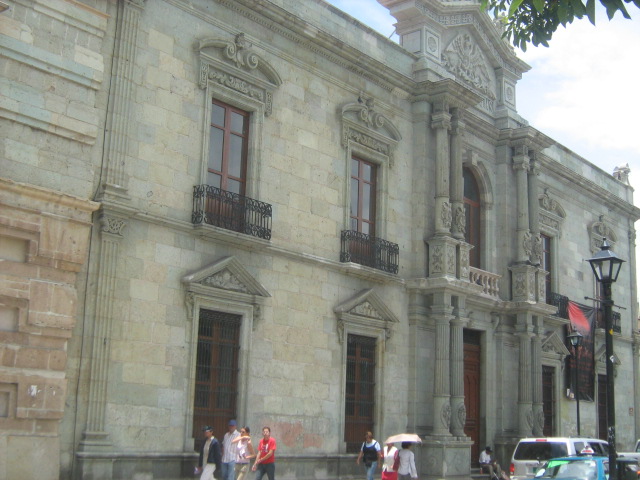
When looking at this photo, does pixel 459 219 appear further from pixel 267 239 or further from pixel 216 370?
pixel 216 370

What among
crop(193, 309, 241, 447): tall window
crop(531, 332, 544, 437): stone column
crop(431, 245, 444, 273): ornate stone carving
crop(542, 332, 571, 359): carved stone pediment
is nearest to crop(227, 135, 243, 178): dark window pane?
crop(193, 309, 241, 447): tall window

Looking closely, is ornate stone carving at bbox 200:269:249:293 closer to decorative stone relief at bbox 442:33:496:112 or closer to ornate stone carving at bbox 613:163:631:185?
decorative stone relief at bbox 442:33:496:112

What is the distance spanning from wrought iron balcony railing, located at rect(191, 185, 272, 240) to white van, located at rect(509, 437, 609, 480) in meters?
7.19

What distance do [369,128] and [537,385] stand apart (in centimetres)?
884

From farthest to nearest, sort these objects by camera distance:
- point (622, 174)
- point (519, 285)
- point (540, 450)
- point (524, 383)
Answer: point (622, 174), point (519, 285), point (524, 383), point (540, 450)

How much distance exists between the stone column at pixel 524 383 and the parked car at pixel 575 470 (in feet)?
28.3

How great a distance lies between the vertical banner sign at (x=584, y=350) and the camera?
27297mm

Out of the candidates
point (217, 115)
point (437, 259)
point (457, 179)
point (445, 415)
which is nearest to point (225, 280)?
point (217, 115)

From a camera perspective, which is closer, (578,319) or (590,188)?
(578,319)

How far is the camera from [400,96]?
73.0ft

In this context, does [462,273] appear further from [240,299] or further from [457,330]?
[240,299]

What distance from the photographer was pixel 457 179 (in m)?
22.5

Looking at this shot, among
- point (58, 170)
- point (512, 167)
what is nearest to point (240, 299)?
point (58, 170)

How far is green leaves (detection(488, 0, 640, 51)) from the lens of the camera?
8.10 m
